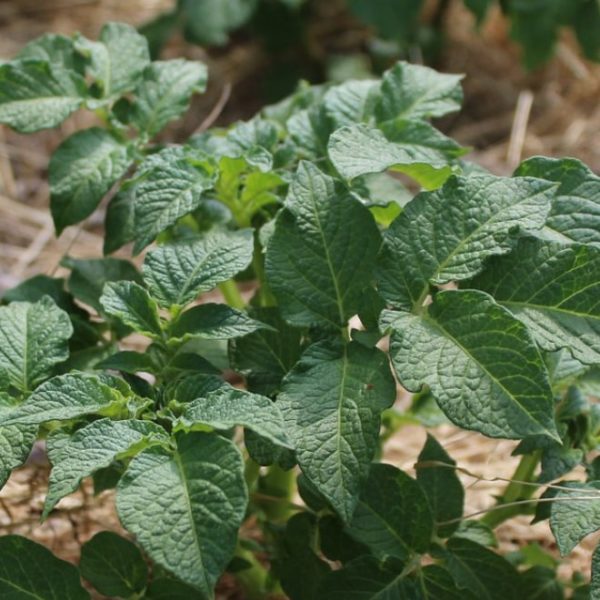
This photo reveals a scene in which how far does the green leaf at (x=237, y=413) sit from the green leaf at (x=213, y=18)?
170cm

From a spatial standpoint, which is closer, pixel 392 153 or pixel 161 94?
pixel 392 153

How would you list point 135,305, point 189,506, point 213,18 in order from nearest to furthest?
point 189,506, point 135,305, point 213,18

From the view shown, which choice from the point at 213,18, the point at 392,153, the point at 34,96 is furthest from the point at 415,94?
the point at 213,18

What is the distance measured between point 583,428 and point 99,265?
615 millimetres

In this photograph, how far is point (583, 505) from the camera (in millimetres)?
993

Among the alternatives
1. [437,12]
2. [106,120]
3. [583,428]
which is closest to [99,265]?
[106,120]

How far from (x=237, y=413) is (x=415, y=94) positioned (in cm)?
55

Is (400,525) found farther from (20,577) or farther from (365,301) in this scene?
(20,577)

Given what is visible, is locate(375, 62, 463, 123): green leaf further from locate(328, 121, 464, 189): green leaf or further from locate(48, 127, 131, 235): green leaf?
locate(48, 127, 131, 235): green leaf

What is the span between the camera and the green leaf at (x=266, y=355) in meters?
1.07

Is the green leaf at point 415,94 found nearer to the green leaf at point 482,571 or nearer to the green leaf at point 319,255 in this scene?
the green leaf at point 319,255

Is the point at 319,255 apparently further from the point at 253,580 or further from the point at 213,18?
the point at 213,18

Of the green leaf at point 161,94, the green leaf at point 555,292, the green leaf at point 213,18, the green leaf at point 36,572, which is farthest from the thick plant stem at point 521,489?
the green leaf at point 213,18

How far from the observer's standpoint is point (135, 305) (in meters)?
1.06
